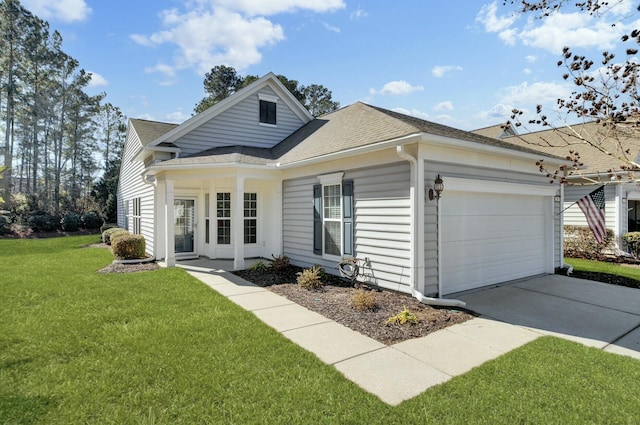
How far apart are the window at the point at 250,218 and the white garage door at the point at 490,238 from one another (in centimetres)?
622

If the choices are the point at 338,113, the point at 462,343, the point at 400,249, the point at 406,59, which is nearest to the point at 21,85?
the point at 338,113

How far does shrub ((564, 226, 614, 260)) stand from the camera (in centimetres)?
1176

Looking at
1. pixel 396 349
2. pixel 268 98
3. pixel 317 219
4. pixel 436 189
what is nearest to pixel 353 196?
pixel 317 219

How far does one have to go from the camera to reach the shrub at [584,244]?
1176 cm

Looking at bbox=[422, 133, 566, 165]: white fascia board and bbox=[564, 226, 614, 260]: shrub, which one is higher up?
bbox=[422, 133, 566, 165]: white fascia board

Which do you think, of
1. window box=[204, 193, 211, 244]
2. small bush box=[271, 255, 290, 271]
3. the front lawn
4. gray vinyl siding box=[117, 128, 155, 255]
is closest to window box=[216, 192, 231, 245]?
window box=[204, 193, 211, 244]

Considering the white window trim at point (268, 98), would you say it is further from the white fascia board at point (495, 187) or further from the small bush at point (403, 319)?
the small bush at point (403, 319)

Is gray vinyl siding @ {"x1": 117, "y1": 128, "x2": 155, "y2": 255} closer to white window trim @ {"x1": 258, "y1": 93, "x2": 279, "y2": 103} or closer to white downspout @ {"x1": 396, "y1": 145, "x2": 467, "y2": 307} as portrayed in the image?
white window trim @ {"x1": 258, "y1": 93, "x2": 279, "y2": 103}

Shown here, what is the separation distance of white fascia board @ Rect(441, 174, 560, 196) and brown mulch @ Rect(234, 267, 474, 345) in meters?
2.27

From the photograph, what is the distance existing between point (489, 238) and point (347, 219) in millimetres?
3172

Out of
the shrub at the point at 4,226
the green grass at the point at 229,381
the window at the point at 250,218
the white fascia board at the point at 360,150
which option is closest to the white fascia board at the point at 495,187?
the white fascia board at the point at 360,150

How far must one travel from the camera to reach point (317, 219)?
8547 millimetres

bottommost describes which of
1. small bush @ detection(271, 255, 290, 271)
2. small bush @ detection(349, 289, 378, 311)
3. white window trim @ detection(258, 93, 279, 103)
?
small bush @ detection(349, 289, 378, 311)

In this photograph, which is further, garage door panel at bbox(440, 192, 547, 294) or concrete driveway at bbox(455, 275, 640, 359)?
garage door panel at bbox(440, 192, 547, 294)
